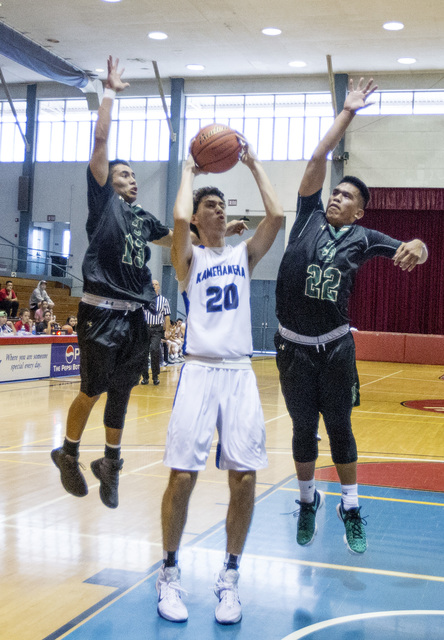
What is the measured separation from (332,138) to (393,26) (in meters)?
15.0

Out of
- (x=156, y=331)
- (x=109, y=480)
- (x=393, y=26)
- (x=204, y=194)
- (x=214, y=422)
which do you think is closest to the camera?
(x=214, y=422)

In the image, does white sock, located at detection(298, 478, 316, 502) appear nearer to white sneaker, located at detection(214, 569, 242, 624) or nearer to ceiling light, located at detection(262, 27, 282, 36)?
white sneaker, located at detection(214, 569, 242, 624)

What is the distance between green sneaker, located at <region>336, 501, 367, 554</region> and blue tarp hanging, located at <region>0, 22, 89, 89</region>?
1516 cm

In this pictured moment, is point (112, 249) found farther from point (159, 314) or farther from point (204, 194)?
point (159, 314)

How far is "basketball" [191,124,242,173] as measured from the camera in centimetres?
366

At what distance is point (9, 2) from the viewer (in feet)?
55.7

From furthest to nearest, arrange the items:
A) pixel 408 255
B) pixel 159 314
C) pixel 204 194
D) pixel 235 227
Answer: pixel 159 314
pixel 235 227
pixel 408 255
pixel 204 194

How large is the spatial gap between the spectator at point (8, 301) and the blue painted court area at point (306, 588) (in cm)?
1417

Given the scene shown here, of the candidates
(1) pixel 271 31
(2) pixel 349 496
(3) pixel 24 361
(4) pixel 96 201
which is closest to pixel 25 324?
(3) pixel 24 361

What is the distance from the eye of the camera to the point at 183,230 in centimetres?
341

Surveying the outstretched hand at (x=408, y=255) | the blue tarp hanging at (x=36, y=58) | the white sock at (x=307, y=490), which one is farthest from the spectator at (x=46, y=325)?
the outstretched hand at (x=408, y=255)

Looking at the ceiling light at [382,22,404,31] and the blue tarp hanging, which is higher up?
the ceiling light at [382,22,404,31]

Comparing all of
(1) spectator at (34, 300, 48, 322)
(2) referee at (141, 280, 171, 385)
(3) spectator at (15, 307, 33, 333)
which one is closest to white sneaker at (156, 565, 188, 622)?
(2) referee at (141, 280, 171, 385)

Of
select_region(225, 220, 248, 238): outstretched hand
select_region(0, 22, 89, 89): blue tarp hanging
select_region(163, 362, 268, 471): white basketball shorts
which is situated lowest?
select_region(163, 362, 268, 471): white basketball shorts
